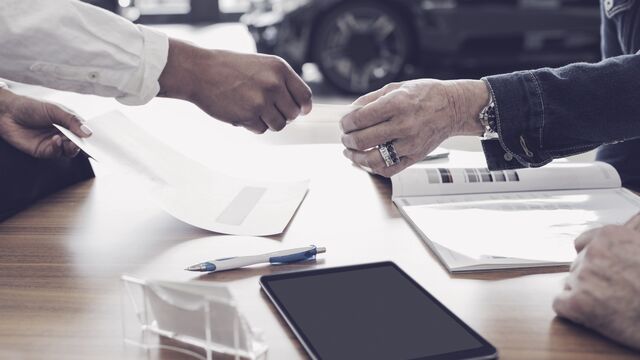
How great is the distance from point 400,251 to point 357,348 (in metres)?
0.26

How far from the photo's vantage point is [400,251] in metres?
0.84

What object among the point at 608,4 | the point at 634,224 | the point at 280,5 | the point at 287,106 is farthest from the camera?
the point at 280,5

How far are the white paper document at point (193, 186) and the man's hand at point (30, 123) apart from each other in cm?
6

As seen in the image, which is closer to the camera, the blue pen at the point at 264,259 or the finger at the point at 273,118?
the blue pen at the point at 264,259

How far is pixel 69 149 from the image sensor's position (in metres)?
1.09

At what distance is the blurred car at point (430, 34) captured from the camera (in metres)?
3.81

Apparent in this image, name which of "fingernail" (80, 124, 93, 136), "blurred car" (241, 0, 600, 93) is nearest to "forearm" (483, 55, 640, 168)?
"fingernail" (80, 124, 93, 136)

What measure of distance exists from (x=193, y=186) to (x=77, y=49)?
26 cm

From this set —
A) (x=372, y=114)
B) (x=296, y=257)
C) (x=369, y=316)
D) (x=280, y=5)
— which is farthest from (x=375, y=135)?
(x=280, y=5)

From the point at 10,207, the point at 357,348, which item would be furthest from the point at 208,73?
the point at 357,348

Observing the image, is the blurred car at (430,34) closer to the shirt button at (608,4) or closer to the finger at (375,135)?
the shirt button at (608,4)

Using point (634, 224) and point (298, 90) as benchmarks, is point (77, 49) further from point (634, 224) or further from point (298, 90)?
point (634, 224)

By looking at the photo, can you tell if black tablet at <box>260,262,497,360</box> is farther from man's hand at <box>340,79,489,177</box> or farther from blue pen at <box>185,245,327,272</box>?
man's hand at <box>340,79,489,177</box>

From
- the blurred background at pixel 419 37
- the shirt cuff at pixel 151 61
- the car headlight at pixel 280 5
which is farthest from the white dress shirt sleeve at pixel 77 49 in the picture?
the car headlight at pixel 280 5
